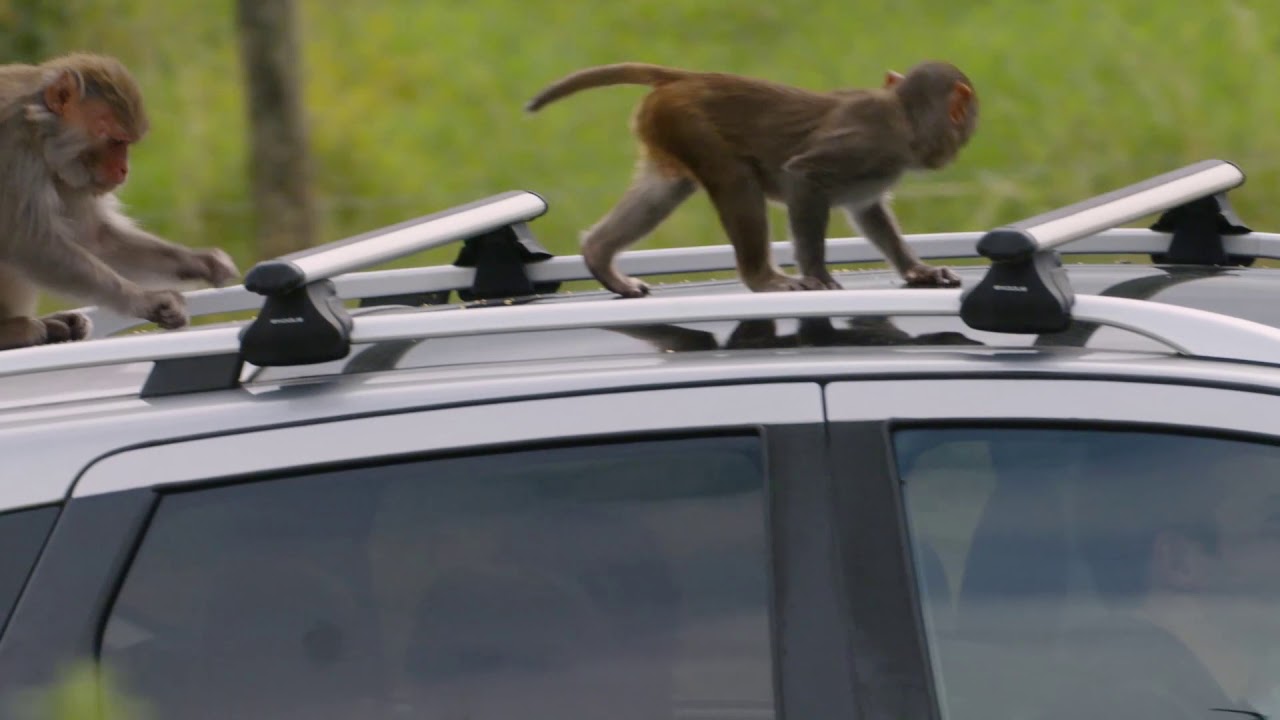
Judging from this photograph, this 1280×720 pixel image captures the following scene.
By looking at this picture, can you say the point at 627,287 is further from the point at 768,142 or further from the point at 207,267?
the point at 207,267

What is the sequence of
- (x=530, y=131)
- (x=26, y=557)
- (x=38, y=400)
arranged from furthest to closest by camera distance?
(x=530, y=131)
(x=38, y=400)
(x=26, y=557)

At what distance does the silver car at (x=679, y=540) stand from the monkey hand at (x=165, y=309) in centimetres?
102

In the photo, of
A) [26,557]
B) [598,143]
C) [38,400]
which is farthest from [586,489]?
[598,143]

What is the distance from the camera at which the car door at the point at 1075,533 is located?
1.95 m

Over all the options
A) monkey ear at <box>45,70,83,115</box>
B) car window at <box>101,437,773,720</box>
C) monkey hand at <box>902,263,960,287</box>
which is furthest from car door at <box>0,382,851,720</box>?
monkey ear at <box>45,70,83,115</box>

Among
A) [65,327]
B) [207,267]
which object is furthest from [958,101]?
[65,327]

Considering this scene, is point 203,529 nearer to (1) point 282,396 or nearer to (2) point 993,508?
(1) point 282,396

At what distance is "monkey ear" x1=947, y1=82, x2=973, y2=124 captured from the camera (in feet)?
13.3

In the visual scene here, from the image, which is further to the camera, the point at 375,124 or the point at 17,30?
the point at 375,124

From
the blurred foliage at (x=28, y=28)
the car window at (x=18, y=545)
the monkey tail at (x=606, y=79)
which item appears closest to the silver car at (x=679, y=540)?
the car window at (x=18, y=545)

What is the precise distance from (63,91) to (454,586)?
1803 mm

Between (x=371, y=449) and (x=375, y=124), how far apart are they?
10499 mm

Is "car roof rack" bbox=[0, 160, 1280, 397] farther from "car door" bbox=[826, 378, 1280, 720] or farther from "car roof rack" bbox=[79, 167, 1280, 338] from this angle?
"car roof rack" bbox=[79, 167, 1280, 338]

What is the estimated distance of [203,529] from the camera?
2.00 m
